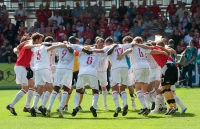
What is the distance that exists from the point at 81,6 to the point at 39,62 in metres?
16.9

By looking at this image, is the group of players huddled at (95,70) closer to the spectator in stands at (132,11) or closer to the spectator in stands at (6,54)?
the spectator in stands at (6,54)

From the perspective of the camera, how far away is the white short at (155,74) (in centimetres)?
1680

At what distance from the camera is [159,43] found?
16.4 m

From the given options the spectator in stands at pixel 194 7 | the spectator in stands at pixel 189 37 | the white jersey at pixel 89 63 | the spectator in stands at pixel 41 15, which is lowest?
the spectator in stands at pixel 189 37

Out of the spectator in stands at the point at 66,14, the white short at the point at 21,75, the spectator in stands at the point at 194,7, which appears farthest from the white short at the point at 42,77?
the spectator in stands at the point at 194,7

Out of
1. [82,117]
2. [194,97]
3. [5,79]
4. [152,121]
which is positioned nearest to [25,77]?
[82,117]

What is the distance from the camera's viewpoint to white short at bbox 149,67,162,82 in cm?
1680

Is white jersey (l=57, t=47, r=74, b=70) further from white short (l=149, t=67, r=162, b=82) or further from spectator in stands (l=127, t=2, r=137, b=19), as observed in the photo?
spectator in stands (l=127, t=2, r=137, b=19)

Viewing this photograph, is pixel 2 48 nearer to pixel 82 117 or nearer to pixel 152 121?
pixel 82 117

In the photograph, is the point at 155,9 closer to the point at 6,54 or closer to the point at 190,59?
the point at 190,59

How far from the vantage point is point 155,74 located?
1686 centimetres

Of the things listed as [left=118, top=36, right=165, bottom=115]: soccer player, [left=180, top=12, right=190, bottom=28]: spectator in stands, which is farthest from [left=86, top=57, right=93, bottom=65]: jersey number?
[left=180, top=12, right=190, bottom=28]: spectator in stands

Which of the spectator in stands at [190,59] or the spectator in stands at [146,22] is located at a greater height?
the spectator in stands at [146,22]

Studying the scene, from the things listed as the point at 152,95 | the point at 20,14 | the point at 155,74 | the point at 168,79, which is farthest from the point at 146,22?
the point at 168,79
